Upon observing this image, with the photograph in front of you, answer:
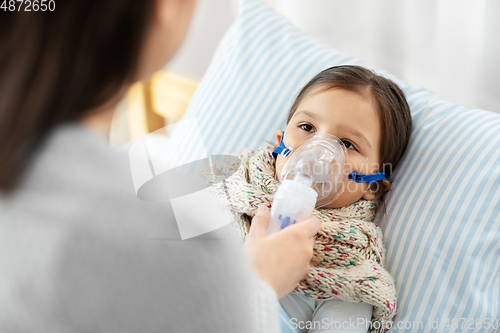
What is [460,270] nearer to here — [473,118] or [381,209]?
[381,209]

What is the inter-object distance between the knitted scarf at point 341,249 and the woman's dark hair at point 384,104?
153mm

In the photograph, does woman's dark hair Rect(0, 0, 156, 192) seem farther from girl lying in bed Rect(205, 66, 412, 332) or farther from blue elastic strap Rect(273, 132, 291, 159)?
blue elastic strap Rect(273, 132, 291, 159)

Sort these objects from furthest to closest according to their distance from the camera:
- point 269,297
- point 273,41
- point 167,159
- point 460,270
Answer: point 273,41 → point 167,159 → point 460,270 → point 269,297

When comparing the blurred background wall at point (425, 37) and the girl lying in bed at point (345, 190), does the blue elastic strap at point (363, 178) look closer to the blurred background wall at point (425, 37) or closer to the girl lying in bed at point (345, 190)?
the girl lying in bed at point (345, 190)

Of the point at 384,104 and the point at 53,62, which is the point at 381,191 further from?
the point at 53,62

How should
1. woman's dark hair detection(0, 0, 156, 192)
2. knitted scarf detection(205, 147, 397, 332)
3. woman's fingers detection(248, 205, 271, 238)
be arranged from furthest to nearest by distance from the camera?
knitted scarf detection(205, 147, 397, 332) → woman's fingers detection(248, 205, 271, 238) → woman's dark hair detection(0, 0, 156, 192)

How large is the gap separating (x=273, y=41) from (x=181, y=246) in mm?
1217

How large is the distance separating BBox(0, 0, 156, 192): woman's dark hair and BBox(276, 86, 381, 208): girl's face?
2.38 feet

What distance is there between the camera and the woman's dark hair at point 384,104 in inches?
46.2

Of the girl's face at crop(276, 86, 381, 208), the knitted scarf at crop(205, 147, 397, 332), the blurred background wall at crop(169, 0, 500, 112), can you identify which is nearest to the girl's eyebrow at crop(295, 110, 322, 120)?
the girl's face at crop(276, 86, 381, 208)

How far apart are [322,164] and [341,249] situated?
228mm

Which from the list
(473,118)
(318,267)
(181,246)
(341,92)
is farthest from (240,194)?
(473,118)

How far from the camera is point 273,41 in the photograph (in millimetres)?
1550

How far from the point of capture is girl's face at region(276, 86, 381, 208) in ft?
3.69
